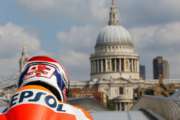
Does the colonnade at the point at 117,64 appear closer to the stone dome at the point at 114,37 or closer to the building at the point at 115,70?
the building at the point at 115,70

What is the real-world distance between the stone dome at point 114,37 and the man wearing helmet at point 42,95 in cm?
15272

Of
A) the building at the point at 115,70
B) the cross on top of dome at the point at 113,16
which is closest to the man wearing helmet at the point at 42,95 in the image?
the building at the point at 115,70

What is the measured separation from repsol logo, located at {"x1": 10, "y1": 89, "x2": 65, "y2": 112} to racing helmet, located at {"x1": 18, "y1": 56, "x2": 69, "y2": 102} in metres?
0.21

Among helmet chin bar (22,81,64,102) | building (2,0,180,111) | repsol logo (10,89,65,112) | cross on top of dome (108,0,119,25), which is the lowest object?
repsol logo (10,89,65,112)

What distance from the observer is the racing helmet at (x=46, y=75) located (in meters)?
4.72

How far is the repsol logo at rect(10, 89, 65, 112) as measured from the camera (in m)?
4.38

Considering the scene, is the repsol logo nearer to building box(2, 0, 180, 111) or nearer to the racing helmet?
the racing helmet

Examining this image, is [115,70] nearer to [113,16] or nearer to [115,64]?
[115,64]

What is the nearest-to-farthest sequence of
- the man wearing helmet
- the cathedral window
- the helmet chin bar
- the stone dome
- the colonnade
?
1. the man wearing helmet
2. the helmet chin bar
3. the colonnade
4. the stone dome
5. the cathedral window

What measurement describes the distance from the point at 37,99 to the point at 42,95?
7 cm

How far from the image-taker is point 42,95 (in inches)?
176

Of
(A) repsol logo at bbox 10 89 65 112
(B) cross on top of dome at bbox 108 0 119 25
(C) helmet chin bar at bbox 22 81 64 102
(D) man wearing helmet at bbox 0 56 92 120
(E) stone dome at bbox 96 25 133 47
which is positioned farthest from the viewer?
(B) cross on top of dome at bbox 108 0 119 25

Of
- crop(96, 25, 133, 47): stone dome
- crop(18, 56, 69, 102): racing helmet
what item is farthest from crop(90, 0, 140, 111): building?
crop(18, 56, 69, 102): racing helmet

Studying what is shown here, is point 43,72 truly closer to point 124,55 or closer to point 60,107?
point 60,107
